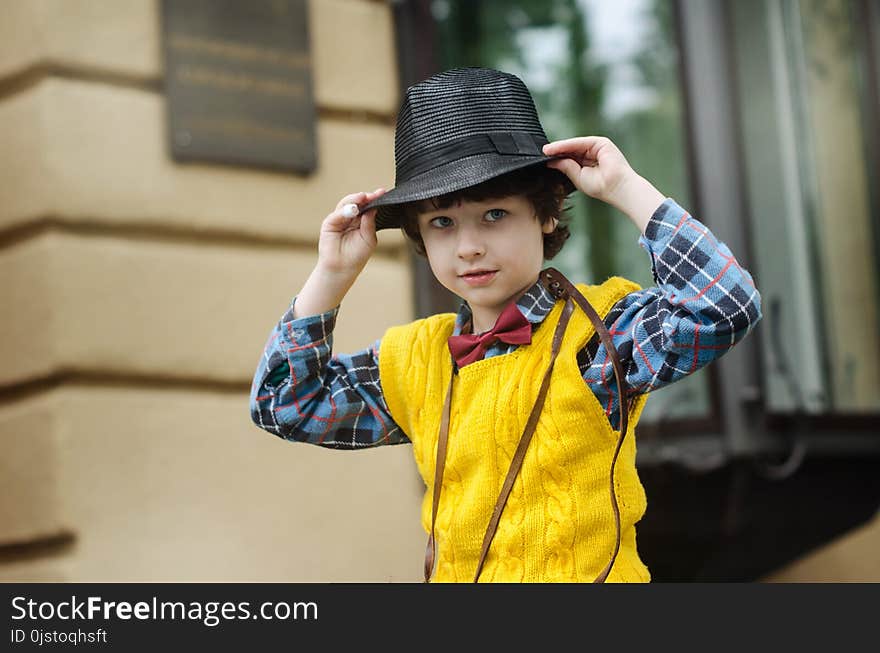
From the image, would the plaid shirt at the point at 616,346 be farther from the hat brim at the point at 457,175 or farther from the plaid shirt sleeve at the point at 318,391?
the hat brim at the point at 457,175

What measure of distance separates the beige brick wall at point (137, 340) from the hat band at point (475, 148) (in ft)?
6.11

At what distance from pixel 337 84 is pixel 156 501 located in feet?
5.34

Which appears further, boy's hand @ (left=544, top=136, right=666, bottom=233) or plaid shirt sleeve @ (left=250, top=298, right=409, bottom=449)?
plaid shirt sleeve @ (left=250, top=298, right=409, bottom=449)

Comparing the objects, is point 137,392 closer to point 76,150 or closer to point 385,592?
point 76,150

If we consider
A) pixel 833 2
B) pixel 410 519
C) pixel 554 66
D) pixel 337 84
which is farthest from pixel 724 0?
pixel 410 519

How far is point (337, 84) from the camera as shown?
445 cm

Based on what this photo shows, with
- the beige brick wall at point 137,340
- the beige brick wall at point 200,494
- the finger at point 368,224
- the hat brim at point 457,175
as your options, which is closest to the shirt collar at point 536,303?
the hat brim at point 457,175

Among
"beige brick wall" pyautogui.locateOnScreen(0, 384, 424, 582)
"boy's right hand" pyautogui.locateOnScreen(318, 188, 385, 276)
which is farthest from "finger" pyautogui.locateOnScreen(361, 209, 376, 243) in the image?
"beige brick wall" pyautogui.locateOnScreen(0, 384, 424, 582)

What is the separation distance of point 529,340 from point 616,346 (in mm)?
145

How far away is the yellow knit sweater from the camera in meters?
1.99

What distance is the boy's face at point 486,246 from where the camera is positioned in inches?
79.7

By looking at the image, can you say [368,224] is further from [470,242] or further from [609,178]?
[609,178]

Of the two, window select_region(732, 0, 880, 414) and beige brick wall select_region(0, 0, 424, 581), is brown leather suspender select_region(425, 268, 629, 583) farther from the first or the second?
window select_region(732, 0, 880, 414)

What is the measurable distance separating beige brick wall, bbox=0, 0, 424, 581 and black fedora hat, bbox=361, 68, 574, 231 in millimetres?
1849
